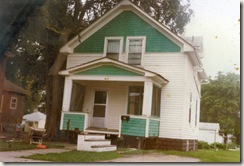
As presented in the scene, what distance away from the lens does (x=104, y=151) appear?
24.8 ft

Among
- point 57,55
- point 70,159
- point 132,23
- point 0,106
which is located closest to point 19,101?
point 0,106

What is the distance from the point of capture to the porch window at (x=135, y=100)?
8922 mm

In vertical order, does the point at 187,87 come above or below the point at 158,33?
below

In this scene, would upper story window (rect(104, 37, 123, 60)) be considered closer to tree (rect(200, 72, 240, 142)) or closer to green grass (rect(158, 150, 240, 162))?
tree (rect(200, 72, 240, 142))

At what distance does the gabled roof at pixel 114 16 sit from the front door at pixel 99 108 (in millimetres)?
1436

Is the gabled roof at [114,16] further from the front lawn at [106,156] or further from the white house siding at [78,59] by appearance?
the front lawn at [106,156]

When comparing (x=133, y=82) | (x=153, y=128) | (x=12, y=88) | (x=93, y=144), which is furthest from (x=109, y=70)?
(x=12, y=88)

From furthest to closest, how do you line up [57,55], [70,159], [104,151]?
[57,55]
[104,151]
[70,159]

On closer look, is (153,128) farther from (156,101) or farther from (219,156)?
(219,156)

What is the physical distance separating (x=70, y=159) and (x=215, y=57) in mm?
3715

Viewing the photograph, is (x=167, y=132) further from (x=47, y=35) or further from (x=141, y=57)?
(x=47, y=35)

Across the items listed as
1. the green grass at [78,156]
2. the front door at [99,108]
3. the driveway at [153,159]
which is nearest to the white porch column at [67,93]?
the front door at [99,108]

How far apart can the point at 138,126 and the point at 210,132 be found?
6.18ft

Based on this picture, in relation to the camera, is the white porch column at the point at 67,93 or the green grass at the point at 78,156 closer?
the green grass at the point at 78,156
